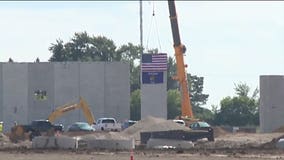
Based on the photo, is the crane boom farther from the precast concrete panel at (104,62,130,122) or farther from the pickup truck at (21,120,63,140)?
the precast concrete panel at (104,62,130,122)

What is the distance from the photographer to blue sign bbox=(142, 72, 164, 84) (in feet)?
346

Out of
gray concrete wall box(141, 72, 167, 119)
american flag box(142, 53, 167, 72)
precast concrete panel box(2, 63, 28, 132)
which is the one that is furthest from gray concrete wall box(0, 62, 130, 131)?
american flag box(142, 53, 167, 72)

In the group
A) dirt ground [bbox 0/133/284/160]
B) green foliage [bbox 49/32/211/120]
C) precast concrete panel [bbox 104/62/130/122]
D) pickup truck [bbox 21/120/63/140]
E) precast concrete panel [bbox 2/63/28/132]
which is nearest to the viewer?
dirt ground [bbox 0/133/284/160]

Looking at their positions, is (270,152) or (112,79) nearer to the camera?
(270,152)

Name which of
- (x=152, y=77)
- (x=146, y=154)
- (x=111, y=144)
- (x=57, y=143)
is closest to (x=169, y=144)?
(x=111, y=144)

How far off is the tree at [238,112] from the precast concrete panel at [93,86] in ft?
86.5

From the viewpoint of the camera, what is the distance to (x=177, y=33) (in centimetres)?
8894

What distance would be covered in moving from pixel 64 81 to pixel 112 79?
544 cm

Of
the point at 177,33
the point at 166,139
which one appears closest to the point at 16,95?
the point at 177,33

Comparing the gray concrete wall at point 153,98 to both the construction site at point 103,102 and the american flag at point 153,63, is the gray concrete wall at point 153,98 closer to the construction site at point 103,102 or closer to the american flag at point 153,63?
the construction site at point 103,102

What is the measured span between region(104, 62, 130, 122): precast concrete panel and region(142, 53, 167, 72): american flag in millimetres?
9776

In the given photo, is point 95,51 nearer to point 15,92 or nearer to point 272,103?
point 15,92

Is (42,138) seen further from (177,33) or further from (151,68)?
(151,68)

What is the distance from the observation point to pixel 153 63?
105938 mm
